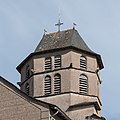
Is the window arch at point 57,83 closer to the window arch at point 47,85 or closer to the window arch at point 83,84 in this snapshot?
the window arch at point 47,85

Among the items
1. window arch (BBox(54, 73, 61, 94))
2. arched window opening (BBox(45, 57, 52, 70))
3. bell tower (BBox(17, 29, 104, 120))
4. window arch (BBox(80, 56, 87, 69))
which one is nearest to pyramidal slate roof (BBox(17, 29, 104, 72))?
bell tower (BBox(17, 29, 104, 120))

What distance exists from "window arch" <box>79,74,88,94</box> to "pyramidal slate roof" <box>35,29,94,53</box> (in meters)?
2.39

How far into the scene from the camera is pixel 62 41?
46594 millimetres

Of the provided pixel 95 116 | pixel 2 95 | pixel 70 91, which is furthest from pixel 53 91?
pixel 2 95

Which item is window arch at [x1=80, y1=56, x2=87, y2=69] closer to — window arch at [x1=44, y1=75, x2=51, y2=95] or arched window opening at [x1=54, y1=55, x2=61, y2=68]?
arched window opening at [x1=54, y1=55, x2=61, y2=68]

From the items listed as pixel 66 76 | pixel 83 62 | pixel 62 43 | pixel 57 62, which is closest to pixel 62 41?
pixel 62 43

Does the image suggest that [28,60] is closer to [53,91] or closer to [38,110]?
[53,91]

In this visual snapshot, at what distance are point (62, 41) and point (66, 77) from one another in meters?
3.92

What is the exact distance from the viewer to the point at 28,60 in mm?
45812

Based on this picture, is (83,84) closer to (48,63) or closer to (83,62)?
(83,62)

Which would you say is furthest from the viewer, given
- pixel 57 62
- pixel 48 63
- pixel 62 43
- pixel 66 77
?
pixel 62 43

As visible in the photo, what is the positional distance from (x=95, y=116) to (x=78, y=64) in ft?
15.8

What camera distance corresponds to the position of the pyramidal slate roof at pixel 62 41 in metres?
45.9

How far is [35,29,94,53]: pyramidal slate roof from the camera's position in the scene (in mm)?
45909
